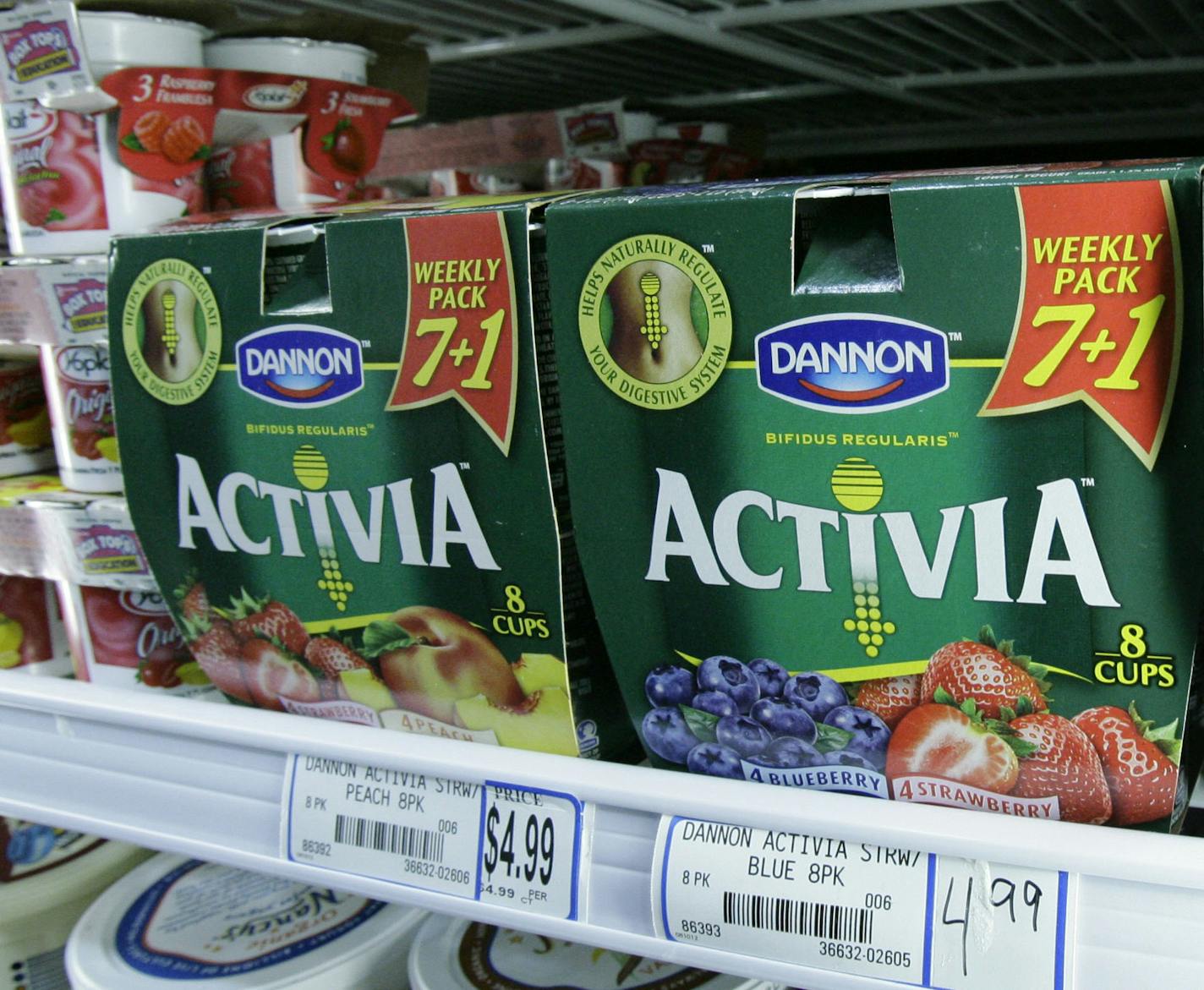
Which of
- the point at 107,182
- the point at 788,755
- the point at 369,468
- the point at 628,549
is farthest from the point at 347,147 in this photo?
the point at 788,755

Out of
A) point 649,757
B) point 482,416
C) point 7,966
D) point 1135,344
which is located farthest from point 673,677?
point 7,966

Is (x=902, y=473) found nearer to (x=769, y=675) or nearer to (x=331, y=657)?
(x=769, y=675)

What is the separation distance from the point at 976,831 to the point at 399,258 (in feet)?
1.30

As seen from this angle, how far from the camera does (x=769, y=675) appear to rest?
0.61m

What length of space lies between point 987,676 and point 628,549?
18 cm

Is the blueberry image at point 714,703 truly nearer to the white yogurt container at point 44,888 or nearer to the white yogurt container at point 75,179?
the white yogurt container at point 75,179

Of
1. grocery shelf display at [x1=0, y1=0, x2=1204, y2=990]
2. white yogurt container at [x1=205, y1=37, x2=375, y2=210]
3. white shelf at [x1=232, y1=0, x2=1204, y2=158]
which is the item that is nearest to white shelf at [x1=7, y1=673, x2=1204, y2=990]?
grocery shelf display at [x1=0, y1=0, x2=1204, y2=990]

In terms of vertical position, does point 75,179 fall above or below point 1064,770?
above

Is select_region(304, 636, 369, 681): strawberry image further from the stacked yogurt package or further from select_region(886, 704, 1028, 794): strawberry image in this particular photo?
select_region(886, 704, 1028, 794): strawberry image

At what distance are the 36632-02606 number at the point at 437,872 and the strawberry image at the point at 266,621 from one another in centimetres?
16

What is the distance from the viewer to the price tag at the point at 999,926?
50cm

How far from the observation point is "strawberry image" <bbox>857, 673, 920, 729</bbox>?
1.89 ft

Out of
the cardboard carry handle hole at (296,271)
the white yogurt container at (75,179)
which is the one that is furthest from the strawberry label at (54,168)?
the cardboard carry handle hole at (296,271)

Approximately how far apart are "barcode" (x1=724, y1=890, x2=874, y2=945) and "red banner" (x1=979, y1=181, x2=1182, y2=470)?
0.75 ft
